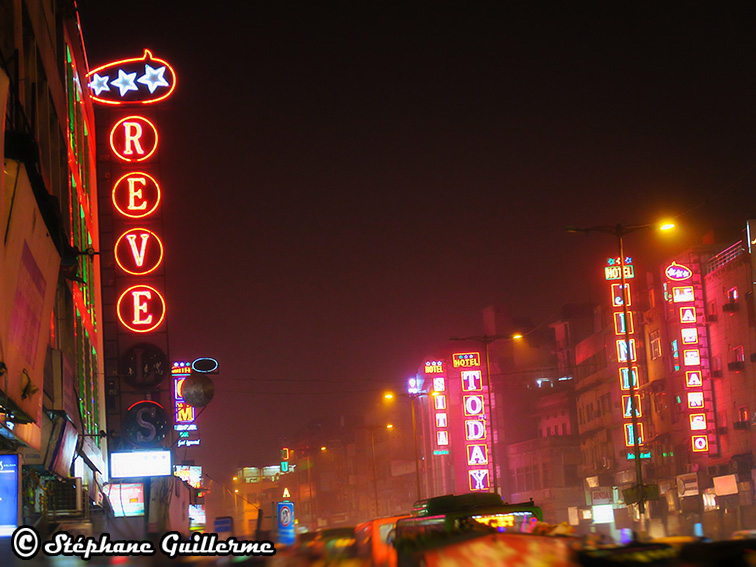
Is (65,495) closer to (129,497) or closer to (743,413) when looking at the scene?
(129,497)

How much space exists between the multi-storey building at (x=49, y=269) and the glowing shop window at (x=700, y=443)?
1587 inches

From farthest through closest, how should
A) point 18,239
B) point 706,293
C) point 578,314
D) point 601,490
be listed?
1. point 578,314
2. point 601,490
3. point 706,293
4. point 18,239

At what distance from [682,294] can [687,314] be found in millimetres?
1292

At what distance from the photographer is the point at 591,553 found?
716cm

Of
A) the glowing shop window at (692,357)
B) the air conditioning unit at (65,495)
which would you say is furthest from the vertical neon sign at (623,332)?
the air conditioning unit at (65,495)

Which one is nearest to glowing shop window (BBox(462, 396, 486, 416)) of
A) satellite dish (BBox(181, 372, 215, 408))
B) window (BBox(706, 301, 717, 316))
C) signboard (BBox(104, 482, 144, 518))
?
window (BBox(706, 301, 717, 316))

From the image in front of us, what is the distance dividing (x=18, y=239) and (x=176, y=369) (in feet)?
177

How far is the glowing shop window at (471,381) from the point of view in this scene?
8738 centimetres

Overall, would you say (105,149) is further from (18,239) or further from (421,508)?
(18,239)

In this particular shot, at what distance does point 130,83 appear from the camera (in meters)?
38.9

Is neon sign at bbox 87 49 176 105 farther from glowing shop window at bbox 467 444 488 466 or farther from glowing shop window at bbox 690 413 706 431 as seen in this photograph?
glowing shop window at bbox 467 444 488 466

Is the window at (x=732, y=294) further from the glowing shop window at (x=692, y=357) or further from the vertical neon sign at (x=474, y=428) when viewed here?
the vertical neon sign at (x=474, y=428)

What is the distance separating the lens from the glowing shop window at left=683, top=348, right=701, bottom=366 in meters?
64.2

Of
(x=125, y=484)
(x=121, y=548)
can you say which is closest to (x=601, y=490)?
(x=125, y=484)
